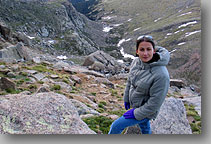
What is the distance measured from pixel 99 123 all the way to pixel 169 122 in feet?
7.99

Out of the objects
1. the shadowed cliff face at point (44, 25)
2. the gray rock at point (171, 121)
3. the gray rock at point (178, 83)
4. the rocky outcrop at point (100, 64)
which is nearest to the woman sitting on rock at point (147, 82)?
the gray rock at point (171, 121)

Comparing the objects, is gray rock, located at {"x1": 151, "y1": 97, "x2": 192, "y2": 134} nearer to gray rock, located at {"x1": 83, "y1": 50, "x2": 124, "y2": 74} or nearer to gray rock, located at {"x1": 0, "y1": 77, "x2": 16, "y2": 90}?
gray rock, located at {"x1": 0, "y1": 77, "x2": 16, "y2": 90}

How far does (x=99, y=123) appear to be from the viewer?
6320 mm

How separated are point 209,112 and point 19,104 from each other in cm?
579

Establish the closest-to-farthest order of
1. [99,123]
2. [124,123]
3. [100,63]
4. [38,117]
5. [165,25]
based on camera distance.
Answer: [124,123]
[38,117]
[99,123]
[100,63]
[165,25]

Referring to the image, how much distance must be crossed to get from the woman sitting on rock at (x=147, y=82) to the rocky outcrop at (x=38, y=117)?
138 cm

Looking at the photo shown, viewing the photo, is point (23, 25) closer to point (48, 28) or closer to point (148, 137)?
point (48, 28)

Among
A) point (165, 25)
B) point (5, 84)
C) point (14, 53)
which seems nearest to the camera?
point (5, 84)

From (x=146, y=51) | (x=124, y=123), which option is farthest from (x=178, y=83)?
(x=146, y=51)

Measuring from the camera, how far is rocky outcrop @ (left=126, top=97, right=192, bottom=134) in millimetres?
4957

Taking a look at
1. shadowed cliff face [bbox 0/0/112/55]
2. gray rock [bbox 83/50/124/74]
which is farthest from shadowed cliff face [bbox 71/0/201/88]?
shadowed cliff face [bbox 0/0/112/55]

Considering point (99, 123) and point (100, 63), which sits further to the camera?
point (100, 63)

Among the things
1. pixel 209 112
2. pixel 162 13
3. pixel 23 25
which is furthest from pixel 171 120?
pixel 162 13

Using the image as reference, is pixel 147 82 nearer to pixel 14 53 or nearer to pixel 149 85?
pixel 149 85
